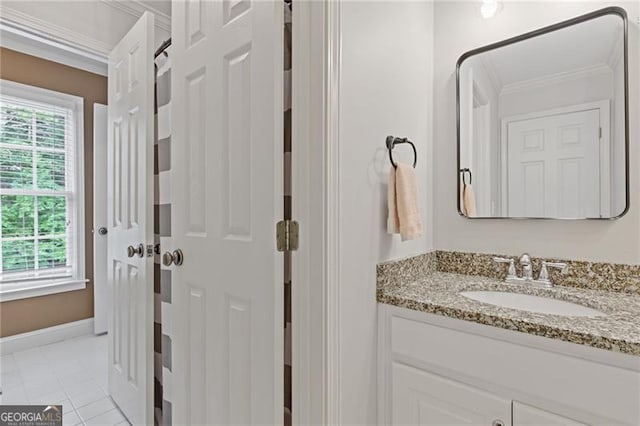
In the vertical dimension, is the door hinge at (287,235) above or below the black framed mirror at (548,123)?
below

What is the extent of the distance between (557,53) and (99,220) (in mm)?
3506

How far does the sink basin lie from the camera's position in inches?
44.1

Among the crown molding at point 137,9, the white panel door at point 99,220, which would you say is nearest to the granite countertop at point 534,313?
the crown molding at point 137,9

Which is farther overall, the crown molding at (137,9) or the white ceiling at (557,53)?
the crown molding at (137,9)

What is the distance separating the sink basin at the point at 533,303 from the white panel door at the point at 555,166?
33 centimetres

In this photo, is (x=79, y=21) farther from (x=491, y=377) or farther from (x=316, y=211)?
(x=491, y=377)

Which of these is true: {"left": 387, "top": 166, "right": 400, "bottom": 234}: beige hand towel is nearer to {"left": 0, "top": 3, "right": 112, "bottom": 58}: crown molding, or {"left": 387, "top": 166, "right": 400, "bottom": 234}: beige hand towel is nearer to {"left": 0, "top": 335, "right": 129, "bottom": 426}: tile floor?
{"left": 0, "top": 335, "right": 129, "bottom": 426}: tile floor

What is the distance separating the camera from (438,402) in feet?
3.43

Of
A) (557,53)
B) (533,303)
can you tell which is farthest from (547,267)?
(557,53)

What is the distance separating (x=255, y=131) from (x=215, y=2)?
55cm

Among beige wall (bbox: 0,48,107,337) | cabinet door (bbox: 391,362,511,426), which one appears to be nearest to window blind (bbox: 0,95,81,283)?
beige wall (bbox: 0,48,107,337)

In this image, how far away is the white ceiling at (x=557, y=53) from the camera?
1212mm

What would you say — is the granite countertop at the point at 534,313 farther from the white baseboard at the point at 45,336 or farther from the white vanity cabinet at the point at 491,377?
the white baseboard at the point at 45,336

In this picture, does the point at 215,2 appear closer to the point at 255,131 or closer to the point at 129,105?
the point at 255,131
